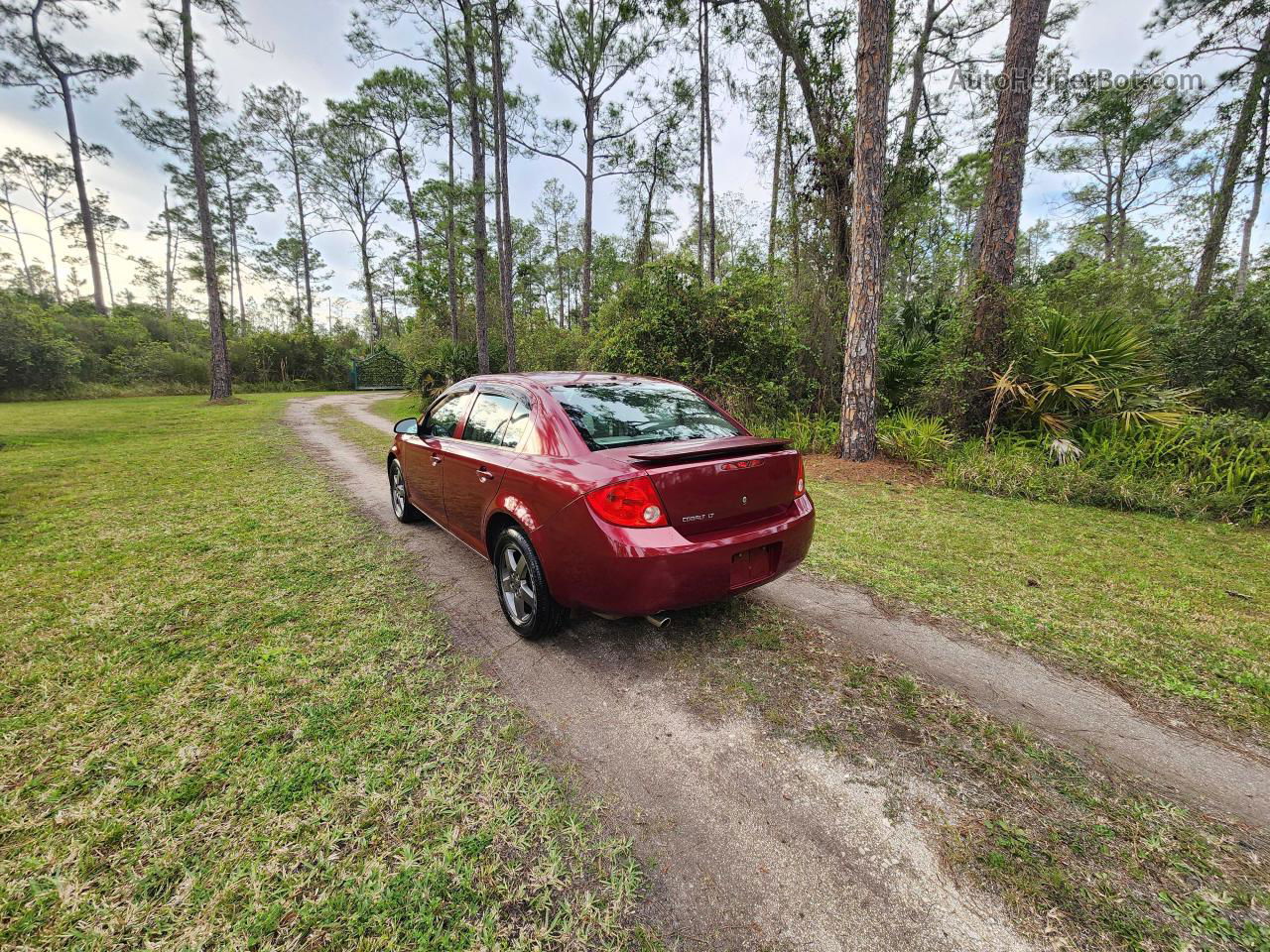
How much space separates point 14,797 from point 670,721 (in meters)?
2.45

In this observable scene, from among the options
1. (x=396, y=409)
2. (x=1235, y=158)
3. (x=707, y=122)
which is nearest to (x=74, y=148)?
(x=396, y=409)

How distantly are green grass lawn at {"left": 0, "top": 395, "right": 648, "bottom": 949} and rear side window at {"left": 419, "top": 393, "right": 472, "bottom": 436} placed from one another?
118 cm

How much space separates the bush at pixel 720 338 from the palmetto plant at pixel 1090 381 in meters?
3.34

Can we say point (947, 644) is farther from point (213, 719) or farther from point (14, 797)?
point (14, 797)

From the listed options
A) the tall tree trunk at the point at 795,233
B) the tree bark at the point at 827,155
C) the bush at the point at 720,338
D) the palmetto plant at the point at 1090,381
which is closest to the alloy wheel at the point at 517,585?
the bush at the point at 720,338

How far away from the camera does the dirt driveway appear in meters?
1.42

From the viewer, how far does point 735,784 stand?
73.9 inches

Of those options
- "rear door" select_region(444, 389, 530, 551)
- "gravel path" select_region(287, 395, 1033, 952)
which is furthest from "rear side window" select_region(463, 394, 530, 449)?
"gravel path" select_region(287, 395, 1033, 952)

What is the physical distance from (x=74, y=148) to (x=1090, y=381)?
132 feet

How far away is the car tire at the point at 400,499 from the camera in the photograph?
192 inches

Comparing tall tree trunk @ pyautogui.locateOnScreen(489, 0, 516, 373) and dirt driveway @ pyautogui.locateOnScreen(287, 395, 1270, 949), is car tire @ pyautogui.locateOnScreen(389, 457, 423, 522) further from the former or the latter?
tall tree trunk @ pyautogui.locateOnScreen(489, 0, 516, 373)

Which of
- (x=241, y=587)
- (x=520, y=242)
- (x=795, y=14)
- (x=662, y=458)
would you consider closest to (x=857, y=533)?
(x=662, y=458)

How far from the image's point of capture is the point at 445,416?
407cm

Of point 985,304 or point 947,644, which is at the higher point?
point 985,304
